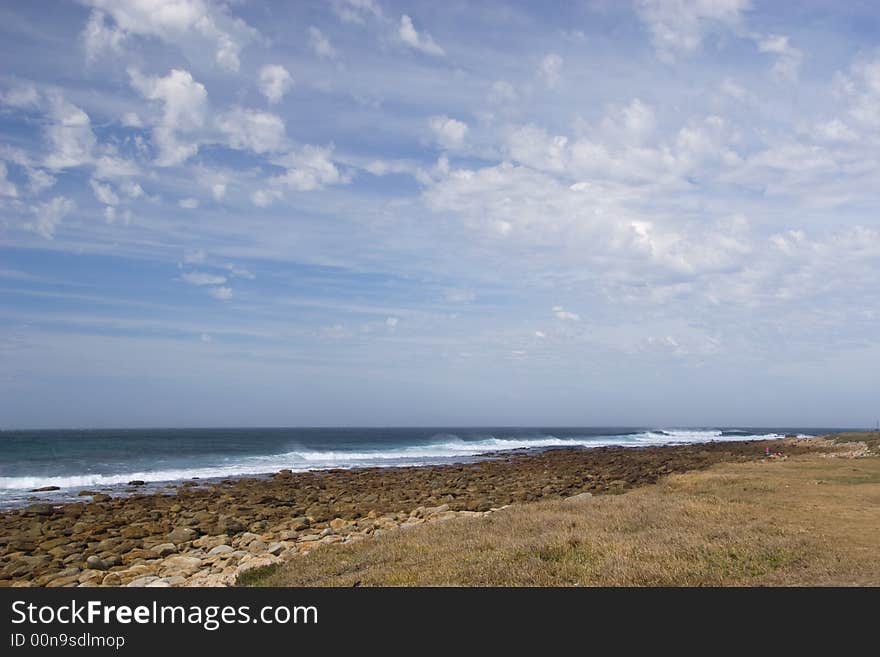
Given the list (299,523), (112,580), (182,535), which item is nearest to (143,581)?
(112,580)

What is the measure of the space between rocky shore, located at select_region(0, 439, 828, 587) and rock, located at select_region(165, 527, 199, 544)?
4 cm

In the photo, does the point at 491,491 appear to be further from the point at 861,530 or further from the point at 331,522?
the point at 861,530

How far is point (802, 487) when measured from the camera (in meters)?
21.4

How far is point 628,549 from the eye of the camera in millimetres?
10945

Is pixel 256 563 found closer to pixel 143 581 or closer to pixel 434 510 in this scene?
pixel 143 581

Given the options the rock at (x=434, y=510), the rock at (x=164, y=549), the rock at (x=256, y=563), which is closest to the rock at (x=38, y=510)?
the rock at (x=164, y=549)

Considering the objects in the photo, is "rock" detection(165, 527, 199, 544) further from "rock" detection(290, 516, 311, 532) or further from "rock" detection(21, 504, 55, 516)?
"rock" detection(21, 504, 55, 516)

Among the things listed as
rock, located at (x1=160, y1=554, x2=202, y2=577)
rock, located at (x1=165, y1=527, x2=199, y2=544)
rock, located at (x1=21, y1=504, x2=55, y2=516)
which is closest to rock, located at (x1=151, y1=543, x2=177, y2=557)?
rock, located at (x1=165, y1=527, x2=199, y2=544)
